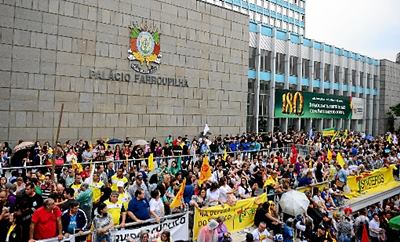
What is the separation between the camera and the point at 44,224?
8.27 m

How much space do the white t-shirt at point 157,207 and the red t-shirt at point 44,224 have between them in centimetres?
267

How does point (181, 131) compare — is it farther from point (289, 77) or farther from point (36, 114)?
point (289, 77)

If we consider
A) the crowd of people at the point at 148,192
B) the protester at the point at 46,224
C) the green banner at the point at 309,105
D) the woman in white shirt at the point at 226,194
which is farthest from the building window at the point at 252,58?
the protester at the point at 46,224

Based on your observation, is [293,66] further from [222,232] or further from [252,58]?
[222,232]

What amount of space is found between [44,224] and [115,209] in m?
2.08

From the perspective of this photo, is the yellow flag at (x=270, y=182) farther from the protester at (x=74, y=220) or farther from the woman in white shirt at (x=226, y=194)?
the protester at (x=74, y=220)

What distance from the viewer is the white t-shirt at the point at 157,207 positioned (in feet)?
34.3

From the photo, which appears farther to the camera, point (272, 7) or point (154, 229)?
point (272, 7)

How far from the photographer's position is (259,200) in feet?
42.8

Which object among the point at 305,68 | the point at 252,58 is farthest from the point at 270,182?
the point at 305,68

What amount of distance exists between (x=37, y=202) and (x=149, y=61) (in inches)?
696

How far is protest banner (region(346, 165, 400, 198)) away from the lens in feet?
64.7

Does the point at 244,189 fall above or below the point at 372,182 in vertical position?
above

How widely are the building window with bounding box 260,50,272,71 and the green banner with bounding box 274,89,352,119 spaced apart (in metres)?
2.70
